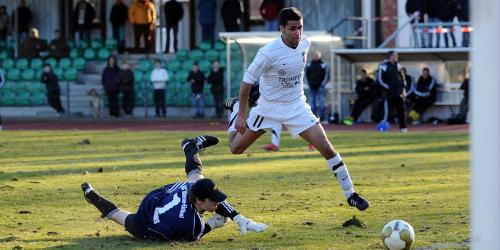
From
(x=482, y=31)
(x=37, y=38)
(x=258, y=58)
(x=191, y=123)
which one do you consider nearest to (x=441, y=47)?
(x=191, y=123)

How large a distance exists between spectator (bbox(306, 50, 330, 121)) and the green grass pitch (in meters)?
6.14

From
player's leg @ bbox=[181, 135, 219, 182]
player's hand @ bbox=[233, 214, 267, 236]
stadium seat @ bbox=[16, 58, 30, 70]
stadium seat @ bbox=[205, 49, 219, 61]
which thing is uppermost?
stadium seat @ bbox=[205, 49, 219, 61]

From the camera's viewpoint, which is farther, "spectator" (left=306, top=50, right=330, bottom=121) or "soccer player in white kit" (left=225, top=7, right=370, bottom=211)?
"spectator" (left=306, top=50, right=330, bottom=121)

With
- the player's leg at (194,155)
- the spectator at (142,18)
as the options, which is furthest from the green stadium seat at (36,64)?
the player's leg at (194,155)

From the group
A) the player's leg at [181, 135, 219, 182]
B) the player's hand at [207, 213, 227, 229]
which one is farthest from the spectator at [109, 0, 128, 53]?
the player's hand at [207, 213, 227, 229]

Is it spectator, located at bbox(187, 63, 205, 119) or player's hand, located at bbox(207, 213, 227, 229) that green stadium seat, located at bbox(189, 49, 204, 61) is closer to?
spectator, located at bbox(187, 63, 205, 119)

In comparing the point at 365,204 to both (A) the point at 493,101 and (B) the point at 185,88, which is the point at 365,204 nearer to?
(A) the point at 493,101

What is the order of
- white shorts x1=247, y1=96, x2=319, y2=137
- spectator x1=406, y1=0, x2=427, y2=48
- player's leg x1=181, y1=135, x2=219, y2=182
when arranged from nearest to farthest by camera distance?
1. player's leg x1=181, y1=135, x2=219, y2=182
2. white shorts x1=247, y1=96, x2=319, y2=137
3. spectator x1=406, y1=0, x2=427, y2=48

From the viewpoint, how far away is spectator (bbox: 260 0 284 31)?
36281 millimetres

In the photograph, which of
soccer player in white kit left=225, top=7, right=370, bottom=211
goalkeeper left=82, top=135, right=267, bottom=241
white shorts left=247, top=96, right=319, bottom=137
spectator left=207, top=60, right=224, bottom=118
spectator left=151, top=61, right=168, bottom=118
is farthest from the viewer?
spectator left=151, top=61, right=168, bottom=118

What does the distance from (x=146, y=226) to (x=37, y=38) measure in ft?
102

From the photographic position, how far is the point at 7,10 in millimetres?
41562

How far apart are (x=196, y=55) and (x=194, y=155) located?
86.8ft

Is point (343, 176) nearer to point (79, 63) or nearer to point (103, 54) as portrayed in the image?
point (79, 63)
